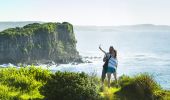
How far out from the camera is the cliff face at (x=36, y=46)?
16625 centimetres

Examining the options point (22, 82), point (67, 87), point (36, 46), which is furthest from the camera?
point (36, 46)

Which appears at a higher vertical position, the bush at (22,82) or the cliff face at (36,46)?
the bush at (22,82)

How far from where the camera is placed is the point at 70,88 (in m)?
17.4

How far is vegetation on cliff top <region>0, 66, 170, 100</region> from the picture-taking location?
1756 cm

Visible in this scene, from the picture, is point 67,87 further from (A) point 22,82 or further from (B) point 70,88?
(A) point 22,82

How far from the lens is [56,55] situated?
598 feet

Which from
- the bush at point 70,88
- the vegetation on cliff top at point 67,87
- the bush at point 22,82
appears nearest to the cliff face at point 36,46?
the bush at point 22,82

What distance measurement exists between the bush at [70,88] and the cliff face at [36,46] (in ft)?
483

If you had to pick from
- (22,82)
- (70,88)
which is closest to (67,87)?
(70,88)

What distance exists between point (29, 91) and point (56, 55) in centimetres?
→ 16342

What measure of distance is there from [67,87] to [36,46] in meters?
163

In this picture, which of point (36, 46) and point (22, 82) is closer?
point (22, 82)

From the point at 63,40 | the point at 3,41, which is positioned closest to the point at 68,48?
the point at 63,40

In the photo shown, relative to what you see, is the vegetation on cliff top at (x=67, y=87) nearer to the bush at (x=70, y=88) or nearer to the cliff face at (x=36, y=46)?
the bush at (x=70, y=88)
